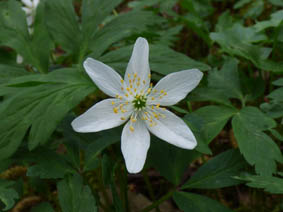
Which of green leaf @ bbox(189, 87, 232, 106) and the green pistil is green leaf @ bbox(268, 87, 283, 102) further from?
the green pistil

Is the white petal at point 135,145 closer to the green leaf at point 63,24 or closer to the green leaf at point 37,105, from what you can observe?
the green leaf at point 37,105

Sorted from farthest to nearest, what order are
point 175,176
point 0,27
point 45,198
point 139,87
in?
point 45,198
point 0,27
point 175,176
point 139,87

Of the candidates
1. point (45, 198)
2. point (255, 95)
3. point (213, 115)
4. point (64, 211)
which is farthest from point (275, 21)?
point (45, 198)

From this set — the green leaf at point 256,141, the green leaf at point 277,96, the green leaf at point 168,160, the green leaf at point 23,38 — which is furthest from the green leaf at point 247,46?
the green leaf at point 23,38

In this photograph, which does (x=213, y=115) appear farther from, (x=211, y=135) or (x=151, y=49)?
(x=151, y=49)

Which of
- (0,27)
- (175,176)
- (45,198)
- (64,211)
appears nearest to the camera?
(64,211)

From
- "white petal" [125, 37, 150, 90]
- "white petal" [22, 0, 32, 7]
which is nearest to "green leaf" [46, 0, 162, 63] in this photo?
"white petal" [125, 37, 150, 90]
